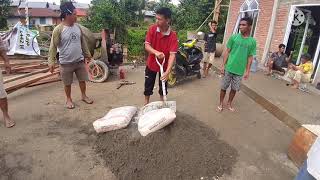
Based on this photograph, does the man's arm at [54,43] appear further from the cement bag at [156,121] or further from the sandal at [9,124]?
the cement bag at [156,121]

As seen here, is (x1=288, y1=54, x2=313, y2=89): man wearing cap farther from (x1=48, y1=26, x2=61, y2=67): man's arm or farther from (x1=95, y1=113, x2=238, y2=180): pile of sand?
(x1=48, y1=26, x2=61, y2=67): man's arm

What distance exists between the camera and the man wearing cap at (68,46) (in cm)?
454

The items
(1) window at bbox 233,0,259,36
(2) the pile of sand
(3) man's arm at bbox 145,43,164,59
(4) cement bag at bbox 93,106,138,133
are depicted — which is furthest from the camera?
(1) window at bbox 233,0,259,36

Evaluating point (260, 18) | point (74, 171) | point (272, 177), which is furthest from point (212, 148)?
point (260, 18)

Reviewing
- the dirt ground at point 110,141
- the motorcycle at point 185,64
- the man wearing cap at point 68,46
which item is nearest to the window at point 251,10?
the motorcycle at point 185,64

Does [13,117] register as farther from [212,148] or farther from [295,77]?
[295,77]

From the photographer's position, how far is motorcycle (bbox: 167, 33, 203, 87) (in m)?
7.10

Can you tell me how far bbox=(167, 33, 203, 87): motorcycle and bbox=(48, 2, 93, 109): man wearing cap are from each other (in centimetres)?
258

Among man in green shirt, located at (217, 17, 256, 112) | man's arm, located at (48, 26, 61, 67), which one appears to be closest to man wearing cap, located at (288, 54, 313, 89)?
man in green shirt, located at (217, 17, 256, 112)

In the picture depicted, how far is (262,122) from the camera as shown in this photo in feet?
16.8

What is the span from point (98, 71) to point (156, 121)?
4.14 m

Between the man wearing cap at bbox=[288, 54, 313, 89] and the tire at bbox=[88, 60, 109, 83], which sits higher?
the man wearing cap at bbox=[288, 54, 313, 89]

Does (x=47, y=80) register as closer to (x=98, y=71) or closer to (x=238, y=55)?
(x=98, y=71)

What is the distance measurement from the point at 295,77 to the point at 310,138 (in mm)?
4039
